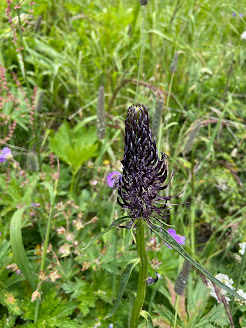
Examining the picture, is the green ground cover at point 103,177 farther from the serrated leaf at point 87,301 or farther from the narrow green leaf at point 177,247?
the narrow green leaf at point 177,247

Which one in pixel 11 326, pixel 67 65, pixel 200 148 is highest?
pixel 67 65

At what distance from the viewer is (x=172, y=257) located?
1.63 m

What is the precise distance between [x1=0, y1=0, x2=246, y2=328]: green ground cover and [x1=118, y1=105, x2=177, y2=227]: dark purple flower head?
0.60 ft

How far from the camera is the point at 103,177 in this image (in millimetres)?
2191

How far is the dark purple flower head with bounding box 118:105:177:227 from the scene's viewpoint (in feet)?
2.97

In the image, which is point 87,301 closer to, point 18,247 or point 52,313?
point 52,313

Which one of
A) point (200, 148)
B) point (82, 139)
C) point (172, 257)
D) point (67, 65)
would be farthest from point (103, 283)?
point (67, 65)

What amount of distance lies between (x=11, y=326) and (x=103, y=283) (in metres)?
0.45

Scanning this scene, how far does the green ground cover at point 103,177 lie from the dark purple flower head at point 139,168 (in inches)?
7.2

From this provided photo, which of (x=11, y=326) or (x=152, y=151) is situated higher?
(x=152, y=151)

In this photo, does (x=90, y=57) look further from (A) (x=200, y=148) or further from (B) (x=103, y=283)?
(B) (x=103, y=283)

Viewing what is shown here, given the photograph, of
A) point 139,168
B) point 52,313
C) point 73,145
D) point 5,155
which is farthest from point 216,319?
point 73,145

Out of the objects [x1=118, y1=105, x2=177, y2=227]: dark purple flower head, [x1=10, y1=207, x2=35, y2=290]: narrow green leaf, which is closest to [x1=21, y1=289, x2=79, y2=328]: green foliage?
[x1=10, y1=207, x2=35, y2=290]: narrow green leaf

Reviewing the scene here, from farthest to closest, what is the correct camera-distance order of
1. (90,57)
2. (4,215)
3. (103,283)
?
(90,57)
(4,215)
(103,283)
